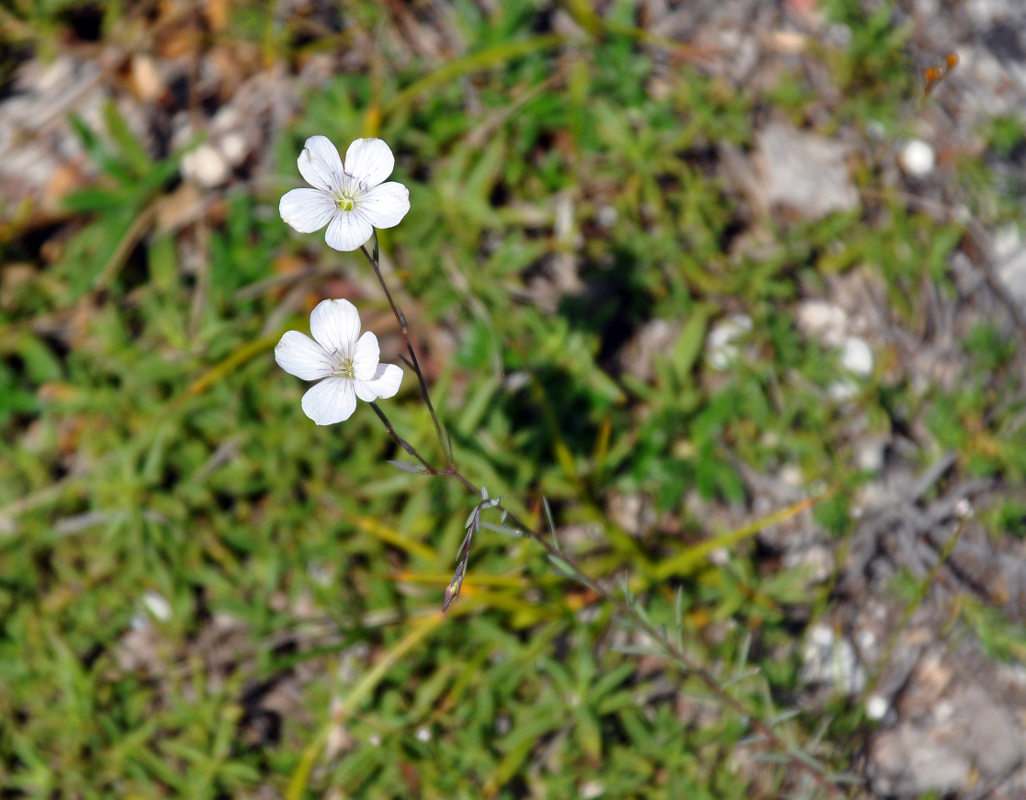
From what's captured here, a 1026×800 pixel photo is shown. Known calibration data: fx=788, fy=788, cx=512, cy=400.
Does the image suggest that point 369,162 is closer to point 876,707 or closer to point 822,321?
point 822,321

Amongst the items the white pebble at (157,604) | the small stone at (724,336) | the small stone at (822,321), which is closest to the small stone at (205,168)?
the white pebble at (157,604)

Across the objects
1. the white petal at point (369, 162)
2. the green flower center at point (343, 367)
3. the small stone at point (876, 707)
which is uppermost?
the white petal at point (369, 162)

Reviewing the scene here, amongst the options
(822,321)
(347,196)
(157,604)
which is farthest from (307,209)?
(822,321)

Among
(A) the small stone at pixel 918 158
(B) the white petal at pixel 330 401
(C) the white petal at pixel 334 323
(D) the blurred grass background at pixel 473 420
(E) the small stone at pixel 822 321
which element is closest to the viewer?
(B) the white petal at pixel 330 401

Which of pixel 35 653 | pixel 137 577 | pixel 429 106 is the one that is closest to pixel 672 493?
pixel 429 106

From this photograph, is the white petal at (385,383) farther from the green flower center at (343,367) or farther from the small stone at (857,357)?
the small stone at (857,357)

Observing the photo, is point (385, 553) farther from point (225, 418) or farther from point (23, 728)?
point (23, 728)
